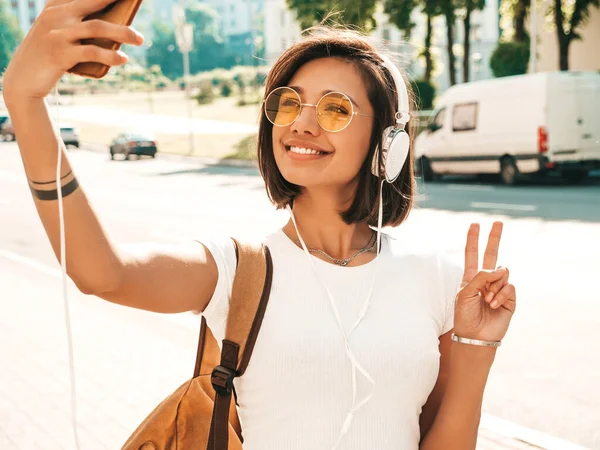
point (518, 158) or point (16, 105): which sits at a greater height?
point (16, 105)

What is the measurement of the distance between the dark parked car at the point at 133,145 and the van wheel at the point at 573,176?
20961mm

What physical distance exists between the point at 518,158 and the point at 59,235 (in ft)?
58.9

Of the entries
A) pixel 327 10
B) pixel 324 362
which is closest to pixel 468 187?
pixel 327 10

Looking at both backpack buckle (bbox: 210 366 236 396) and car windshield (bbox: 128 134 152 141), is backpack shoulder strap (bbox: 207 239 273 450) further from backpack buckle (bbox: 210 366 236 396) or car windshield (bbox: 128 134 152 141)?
car windshield (bbox: 128 134 152 141)

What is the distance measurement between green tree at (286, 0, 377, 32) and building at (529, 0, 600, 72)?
6.66 m

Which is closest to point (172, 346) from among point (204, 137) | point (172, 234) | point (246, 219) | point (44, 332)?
point (44, 332)

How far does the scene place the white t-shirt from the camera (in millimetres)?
1902

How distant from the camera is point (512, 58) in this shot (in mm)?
28750

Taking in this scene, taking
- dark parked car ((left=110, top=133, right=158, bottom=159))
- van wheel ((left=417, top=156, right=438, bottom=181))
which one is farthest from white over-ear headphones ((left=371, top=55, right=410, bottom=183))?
dark parked car ((left=110, top=133, right=158, bottom=159))

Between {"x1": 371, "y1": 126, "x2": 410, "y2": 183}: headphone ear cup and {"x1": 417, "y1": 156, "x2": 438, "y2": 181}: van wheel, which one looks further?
{"x1": 417, "y1": 156, "x2": 438, "y2": 181}: van wheel

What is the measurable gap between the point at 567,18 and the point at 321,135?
1158 inches

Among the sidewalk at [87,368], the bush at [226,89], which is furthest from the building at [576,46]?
the bush at [226,89]

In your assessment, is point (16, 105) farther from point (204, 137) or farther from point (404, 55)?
point (204, 137)

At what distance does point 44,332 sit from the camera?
6.87m
